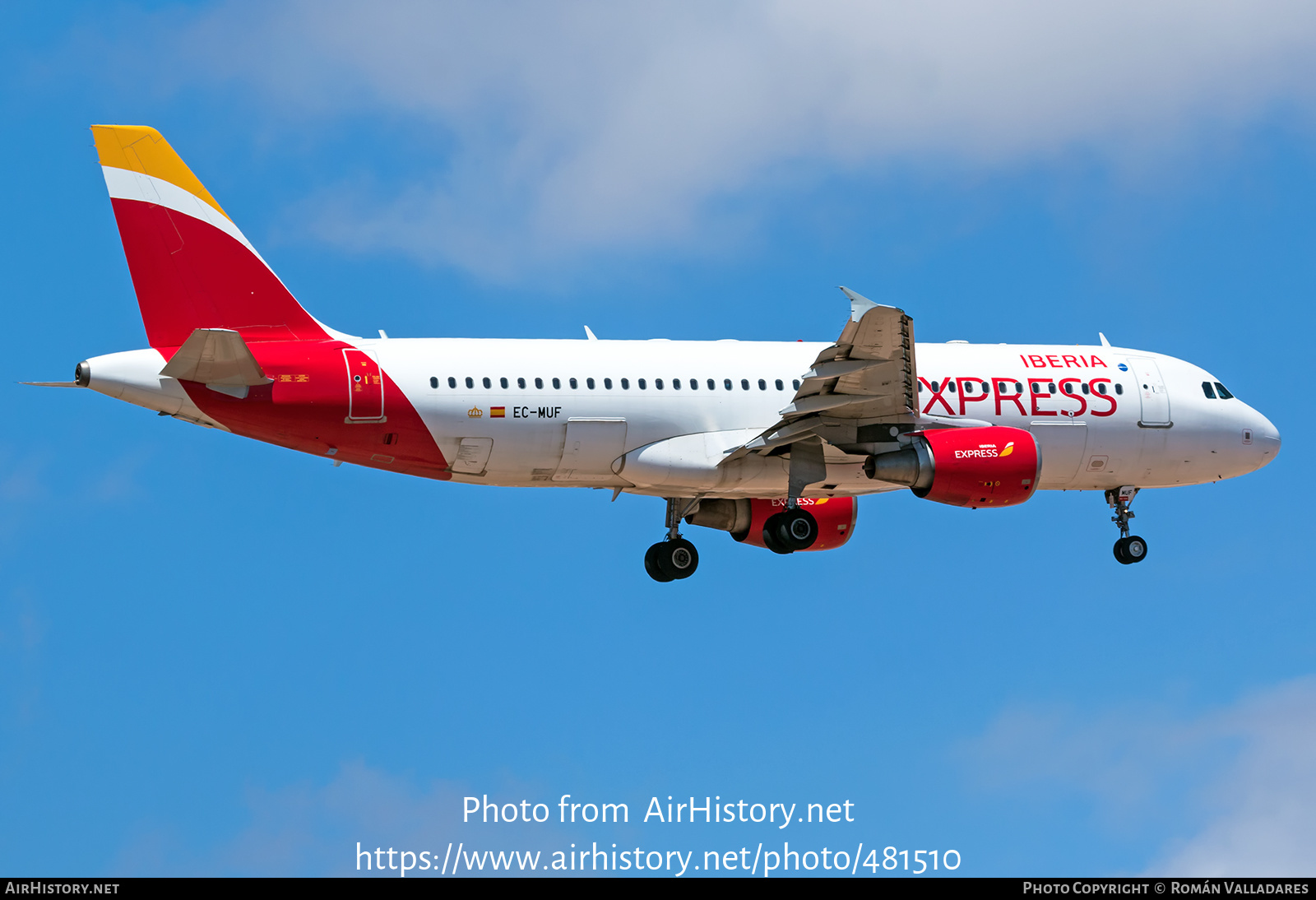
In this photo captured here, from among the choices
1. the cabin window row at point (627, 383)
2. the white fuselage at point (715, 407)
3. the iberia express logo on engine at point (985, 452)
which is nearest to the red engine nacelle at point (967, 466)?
the iberia express logo on engine at point (985, 452)

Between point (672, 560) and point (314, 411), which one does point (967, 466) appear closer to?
point (672, 560)

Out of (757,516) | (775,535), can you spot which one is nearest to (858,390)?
(775,535)

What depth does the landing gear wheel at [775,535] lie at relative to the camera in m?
32.1

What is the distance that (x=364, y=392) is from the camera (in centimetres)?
2866

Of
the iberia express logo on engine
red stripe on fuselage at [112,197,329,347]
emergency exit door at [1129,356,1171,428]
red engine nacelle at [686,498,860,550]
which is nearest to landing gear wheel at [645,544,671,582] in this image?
red engine nacelle at [686,498,860,550]

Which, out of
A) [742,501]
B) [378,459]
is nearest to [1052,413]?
[742,501]

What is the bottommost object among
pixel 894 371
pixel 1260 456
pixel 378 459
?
pixel 378 459

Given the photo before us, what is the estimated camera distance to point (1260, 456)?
3544 cm

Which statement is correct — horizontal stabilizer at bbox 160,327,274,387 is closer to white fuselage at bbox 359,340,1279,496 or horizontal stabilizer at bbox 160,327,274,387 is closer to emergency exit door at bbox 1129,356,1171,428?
white fuselage at bbox 359,340,1279,496

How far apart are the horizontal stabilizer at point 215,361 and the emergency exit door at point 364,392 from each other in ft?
4.88

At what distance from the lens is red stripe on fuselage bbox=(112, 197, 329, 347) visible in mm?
28484

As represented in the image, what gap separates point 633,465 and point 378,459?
4.59 metres

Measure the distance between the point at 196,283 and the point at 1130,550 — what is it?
1934cm

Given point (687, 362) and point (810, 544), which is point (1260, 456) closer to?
point (810, 544)
